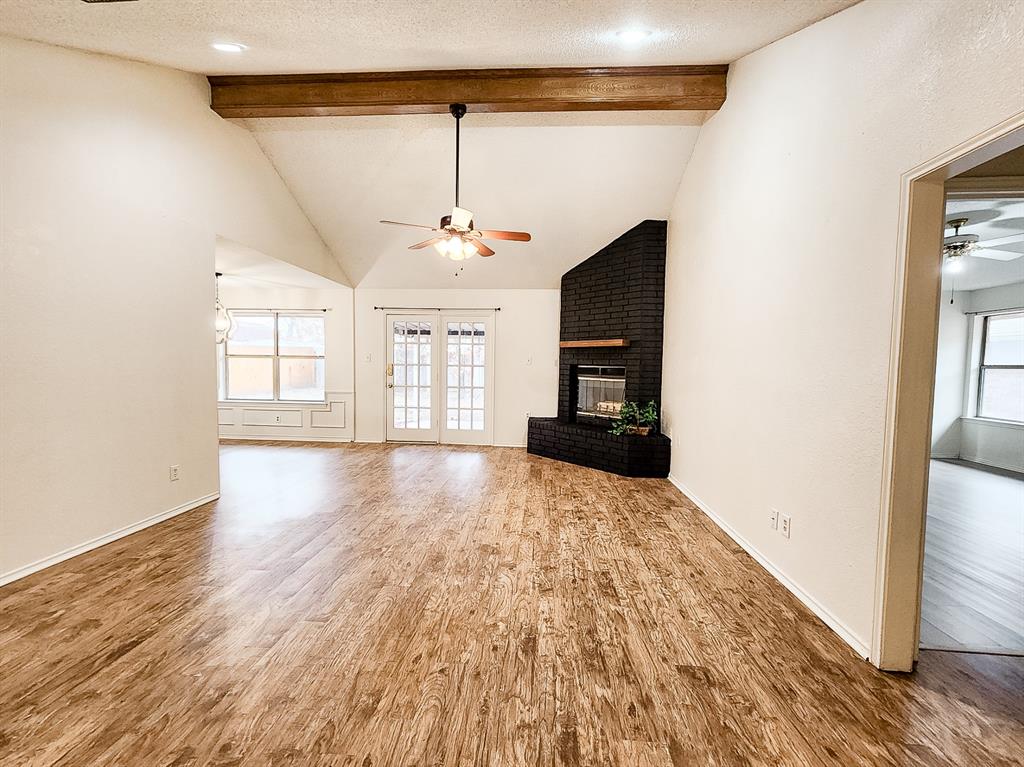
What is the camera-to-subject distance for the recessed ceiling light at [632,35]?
2794 mm

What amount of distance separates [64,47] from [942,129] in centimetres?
454

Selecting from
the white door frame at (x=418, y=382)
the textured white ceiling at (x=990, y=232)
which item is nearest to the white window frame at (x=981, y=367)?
the textured white ceiling at (x=990, y=232)

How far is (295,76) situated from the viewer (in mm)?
3701

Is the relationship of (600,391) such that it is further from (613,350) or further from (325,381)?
(325,381)

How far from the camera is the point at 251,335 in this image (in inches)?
285

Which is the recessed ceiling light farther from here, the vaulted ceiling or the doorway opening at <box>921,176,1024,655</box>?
the doorway opening at <box>921,176,1024,655</box>

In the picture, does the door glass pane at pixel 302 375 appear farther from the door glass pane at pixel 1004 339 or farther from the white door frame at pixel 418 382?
the door glass pane at pixel 1004 339

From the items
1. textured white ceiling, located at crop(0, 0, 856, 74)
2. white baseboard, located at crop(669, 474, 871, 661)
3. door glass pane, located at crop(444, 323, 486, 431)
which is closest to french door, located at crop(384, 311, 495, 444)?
door glass pane, located at crop(444, 323, 486, 431)

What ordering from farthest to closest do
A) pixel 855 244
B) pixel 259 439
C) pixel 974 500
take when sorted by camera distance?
pixel 259 439, pixel 974 500, pixel 855 244

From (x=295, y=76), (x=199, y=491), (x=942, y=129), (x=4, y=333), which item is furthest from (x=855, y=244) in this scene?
(x=199, y=491)

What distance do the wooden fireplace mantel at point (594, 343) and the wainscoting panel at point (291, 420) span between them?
3.28 metres

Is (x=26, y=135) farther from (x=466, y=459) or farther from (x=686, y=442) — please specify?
(x=686, y=442)

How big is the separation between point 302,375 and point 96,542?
4.31 m

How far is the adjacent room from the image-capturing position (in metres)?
1.68
